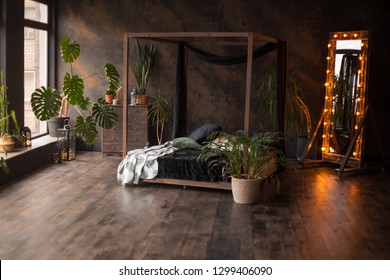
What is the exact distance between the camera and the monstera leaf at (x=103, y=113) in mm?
8686

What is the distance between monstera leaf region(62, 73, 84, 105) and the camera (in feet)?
27.2

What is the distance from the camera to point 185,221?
18.4ft

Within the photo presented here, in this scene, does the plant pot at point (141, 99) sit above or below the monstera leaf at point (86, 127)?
above

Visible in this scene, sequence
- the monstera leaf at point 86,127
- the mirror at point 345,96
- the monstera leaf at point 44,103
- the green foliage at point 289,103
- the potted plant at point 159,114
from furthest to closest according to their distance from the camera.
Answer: the potted plant at point 159,114, the green foliage at point 289,103, the monstera leaf at point 86,127, the mirror at point 345,96, the monstera leaf at point 44,103

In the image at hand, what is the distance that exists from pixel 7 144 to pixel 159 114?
9.08 feet

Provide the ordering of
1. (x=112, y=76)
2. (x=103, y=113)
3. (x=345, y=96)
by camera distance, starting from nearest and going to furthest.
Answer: (x=345, y=96), (x=103, y=113), (x=112, y=76)

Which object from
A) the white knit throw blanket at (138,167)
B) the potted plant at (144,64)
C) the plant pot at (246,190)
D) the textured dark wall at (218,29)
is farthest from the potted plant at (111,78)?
the plant pot at (246,190)

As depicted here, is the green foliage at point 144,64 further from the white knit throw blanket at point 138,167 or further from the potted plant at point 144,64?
the white knit throw blanket at point 138,167

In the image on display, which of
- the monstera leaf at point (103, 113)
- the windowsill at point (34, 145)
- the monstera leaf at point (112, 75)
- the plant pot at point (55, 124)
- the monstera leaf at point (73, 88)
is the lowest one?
the windowsill at point (34, 145)

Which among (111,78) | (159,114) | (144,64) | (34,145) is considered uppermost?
(144,64)

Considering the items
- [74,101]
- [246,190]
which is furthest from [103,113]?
[246,190]

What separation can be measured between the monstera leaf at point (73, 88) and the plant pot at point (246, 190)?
3.19m

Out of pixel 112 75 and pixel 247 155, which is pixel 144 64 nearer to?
pixel 112 75
